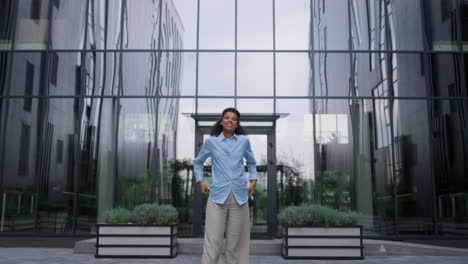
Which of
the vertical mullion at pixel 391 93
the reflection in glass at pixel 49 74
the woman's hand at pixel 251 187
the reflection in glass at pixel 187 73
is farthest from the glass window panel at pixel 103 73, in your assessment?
the woman's hand at pixel 251 187

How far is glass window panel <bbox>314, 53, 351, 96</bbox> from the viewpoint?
425 inches

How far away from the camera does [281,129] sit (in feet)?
35.3

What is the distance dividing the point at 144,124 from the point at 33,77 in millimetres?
2812

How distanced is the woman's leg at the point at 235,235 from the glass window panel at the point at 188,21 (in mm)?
8143

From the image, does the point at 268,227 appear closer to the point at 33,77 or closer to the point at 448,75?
the point at 448,75

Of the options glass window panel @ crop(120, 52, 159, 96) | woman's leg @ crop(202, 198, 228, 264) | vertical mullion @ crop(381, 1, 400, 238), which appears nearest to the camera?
woman's leg @ crop(202, 198, 228, 264)

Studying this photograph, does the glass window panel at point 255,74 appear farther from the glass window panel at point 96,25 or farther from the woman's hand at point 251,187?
the woman's hand at point 251,187

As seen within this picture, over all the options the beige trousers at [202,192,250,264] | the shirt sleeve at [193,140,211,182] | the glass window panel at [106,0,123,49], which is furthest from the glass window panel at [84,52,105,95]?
the beige trousers at [202,192,250,264]

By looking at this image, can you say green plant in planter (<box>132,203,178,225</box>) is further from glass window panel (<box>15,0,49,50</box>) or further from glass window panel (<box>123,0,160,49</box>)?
glass window panel (<box>15,0,49,50</box>)

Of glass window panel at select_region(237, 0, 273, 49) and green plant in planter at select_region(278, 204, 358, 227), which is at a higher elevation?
glass window panel at select_region(237, 0, 273, 49)

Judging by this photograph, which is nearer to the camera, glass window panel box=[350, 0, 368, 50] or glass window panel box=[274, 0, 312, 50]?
glass window panel box=[350, 0, 368, 50]

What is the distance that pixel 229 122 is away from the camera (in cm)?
365

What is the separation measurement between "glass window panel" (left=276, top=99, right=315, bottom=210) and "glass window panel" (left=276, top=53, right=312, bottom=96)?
0.80 ft

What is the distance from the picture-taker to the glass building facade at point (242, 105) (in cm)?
1024
